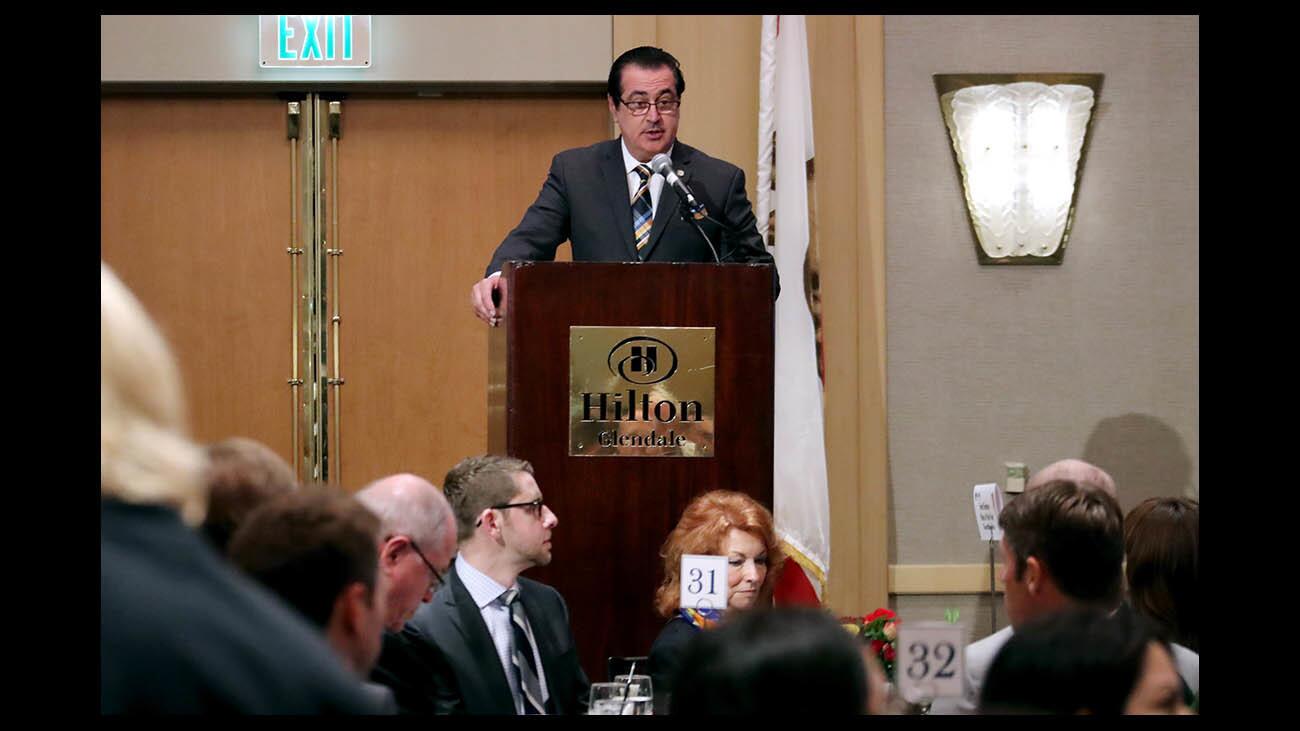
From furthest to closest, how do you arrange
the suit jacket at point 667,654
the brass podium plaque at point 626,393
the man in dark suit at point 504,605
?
1. the brass podium plaque at point 626,393
2. the suit jacket at point 667,654
3. the man in dark suit at point 504,605

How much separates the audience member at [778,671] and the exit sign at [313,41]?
5.03 metres

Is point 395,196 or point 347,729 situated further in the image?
point 395,196

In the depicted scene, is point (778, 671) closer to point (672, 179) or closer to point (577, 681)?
point (577, 681)

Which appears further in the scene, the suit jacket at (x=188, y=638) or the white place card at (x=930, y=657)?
the white place card at (x=930, y=657)

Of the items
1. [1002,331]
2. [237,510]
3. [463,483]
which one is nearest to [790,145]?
[1002,331]

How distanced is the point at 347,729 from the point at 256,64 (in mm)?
5156

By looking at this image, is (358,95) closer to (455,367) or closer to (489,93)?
(489,93)

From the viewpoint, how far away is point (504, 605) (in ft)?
11.3

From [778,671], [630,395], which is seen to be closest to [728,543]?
[630,395]

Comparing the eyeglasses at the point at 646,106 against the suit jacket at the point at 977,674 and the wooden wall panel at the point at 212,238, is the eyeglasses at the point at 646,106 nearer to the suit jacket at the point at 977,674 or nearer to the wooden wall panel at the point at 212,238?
the suit jacket at the point at 977,674

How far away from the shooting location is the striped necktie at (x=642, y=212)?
14.8 feet

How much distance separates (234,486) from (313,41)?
4.23 metres

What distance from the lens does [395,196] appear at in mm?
6363

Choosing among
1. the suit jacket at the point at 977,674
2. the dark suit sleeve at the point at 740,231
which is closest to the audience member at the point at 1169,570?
the suit jacket at the point at 977,674
